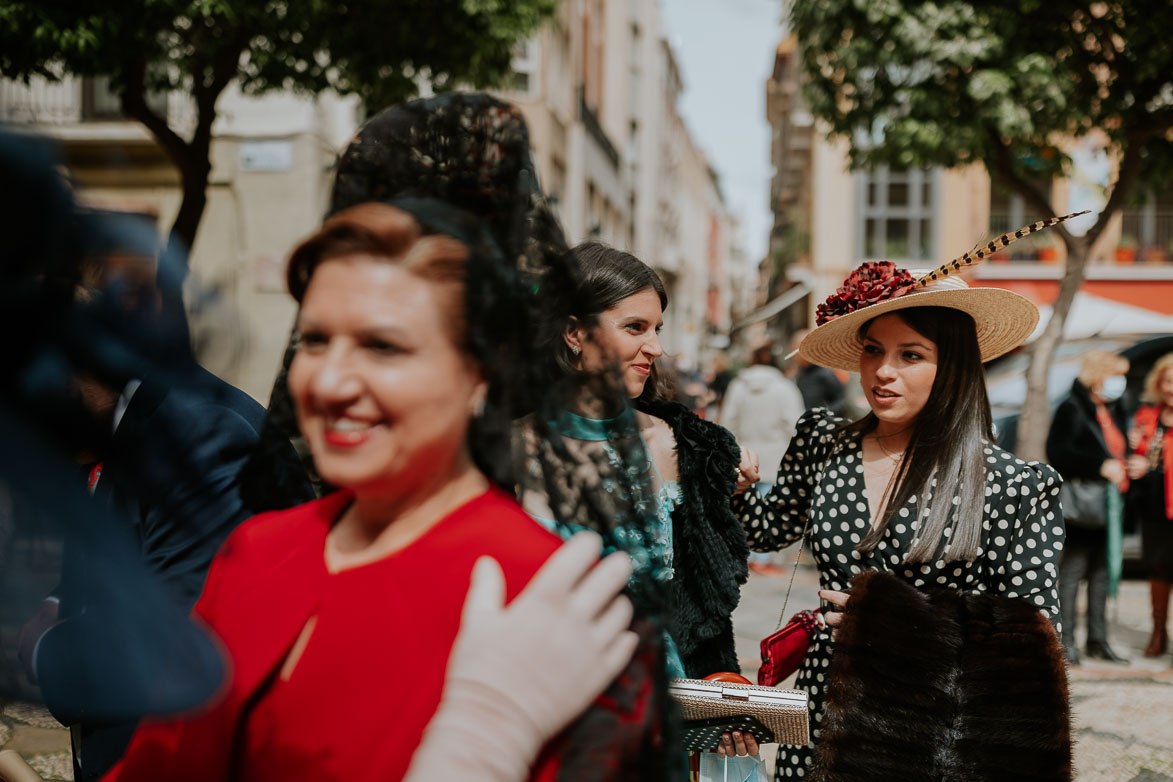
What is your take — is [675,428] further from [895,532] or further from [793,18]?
[793,18]

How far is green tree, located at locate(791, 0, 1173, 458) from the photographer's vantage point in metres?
7.94

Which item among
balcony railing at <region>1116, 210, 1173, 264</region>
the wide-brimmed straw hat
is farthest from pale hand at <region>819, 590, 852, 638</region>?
balcony railing at <region>1116, 210, 1173, 264</region>

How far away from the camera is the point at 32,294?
1.03 meters

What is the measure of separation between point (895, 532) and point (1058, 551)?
1.21ft

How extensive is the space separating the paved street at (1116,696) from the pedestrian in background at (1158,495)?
29cm

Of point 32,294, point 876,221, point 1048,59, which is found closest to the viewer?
point 32,294

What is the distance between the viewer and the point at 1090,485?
6145 millimetres

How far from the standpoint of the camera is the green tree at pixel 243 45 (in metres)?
6.87

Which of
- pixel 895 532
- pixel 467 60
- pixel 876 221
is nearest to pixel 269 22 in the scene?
pixel 467 60

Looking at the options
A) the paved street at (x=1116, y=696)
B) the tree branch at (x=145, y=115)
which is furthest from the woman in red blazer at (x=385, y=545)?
the tree branch at (x=145, y=115)

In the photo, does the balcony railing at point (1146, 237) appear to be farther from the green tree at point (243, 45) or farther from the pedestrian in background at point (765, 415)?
the green tree at point (243, 45)

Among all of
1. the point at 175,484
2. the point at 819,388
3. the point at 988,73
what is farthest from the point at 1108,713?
the point at 988,73

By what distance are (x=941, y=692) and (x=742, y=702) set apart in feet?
1.45

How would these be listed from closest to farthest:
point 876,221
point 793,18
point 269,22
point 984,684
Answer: point 984,684 → point 269,22 → point 793,18 → point 876,221
